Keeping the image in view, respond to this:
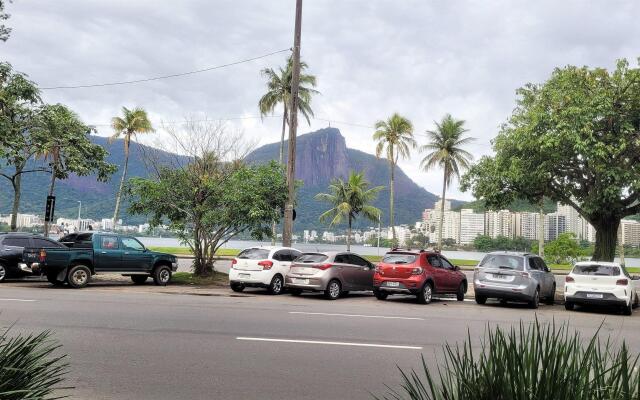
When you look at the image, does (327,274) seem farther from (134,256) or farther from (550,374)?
(550,374)

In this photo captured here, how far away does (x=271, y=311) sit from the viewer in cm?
1305

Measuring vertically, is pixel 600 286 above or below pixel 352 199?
below

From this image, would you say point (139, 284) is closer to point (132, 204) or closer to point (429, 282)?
point (132, 204)

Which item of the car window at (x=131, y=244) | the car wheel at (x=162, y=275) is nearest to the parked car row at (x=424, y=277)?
the car wheel at (x=162, y=275)

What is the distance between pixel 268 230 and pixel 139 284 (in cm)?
561

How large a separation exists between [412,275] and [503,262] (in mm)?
2943

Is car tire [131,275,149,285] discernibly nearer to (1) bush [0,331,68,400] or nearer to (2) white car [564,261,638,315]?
(2) white car [564,261,638,315]

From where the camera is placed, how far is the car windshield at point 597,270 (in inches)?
617

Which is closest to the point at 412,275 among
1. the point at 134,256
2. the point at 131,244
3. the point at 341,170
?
the point at 134,256

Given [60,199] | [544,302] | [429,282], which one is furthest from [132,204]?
[60,199]

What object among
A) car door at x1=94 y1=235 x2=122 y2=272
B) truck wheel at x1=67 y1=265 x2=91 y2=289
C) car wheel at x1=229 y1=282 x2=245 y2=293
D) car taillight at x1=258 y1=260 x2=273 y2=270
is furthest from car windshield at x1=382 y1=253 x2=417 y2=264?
truck wheel at x1=67 y1=265 x2=91 y2=289

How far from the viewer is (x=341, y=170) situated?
7313 inches

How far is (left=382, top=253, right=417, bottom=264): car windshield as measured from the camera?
16.8 meters

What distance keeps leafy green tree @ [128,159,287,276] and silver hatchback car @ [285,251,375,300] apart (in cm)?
423
